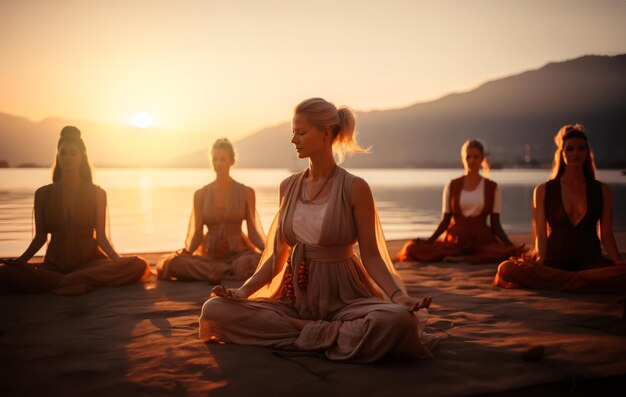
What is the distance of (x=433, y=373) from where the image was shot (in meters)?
3.80

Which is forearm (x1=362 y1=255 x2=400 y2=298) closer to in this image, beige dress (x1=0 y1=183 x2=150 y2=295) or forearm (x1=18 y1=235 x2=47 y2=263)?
beige dress (x1=0 y1=183 x2=150 y2=295)

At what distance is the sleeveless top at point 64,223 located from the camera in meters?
7.39

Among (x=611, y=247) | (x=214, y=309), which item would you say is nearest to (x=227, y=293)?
(x=214, y=309)

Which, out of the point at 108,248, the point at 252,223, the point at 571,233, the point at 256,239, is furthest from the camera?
the point at 252,223

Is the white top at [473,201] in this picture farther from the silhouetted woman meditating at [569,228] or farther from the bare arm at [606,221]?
the bare arm at [606,221]

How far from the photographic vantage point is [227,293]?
4414 mm

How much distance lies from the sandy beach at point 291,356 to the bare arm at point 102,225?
1.17 metres

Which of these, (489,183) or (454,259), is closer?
(454,259)

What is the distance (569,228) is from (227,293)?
14.7ft

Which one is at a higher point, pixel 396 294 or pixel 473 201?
pixel 473 201

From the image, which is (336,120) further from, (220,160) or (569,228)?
(220,160)

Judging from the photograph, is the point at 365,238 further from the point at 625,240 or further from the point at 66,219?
the point at 625,240

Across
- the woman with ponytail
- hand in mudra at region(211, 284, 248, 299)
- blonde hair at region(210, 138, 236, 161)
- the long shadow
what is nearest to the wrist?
the woman with ponytail

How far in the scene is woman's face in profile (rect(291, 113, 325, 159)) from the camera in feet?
14.4
